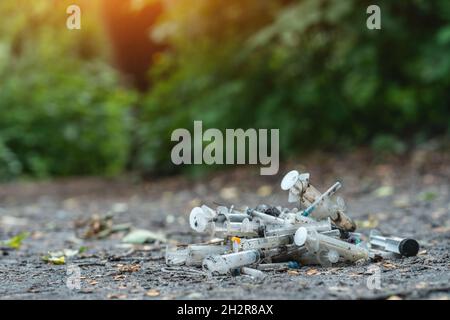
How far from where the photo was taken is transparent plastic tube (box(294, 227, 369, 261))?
3.59m

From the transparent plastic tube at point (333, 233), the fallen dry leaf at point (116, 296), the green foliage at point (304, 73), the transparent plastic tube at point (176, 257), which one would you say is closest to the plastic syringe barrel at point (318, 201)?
the transparent plastic tube at point (333, 233)

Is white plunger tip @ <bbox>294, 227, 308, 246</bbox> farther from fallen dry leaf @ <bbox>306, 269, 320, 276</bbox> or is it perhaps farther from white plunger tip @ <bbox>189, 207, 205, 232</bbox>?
white plunger tip @ <bbox>189, 207, 205, 232</bbox>

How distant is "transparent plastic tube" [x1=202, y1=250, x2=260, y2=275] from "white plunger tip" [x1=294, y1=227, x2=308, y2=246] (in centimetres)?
24

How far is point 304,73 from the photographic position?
33.6 ft

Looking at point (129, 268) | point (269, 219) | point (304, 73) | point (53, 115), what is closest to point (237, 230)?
point (269, 219)

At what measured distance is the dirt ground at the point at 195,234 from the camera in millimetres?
3246

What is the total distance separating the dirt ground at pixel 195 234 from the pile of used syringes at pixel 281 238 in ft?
0.27

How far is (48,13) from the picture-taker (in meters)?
14.1

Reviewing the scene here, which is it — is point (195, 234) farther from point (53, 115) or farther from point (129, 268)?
point (53, 115)

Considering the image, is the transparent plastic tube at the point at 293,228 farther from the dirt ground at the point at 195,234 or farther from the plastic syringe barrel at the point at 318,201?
the dirt ground at the point at 195,234

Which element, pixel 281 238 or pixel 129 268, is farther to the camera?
pixel 129 268

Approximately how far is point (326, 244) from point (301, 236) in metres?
0.20

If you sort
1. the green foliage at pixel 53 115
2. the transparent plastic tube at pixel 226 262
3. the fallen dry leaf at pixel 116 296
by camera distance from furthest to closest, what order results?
the green foliage at pixel 53 115
the transparent plastic tube at pixel 226 262
the fallen dry leaf at pixel 116 296

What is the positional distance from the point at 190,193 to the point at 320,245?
5.26 meters
